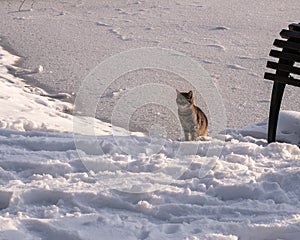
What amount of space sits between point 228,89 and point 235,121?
41.4 inches

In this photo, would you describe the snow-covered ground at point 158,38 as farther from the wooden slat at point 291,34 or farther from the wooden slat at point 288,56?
the wooden slat at point 291,34

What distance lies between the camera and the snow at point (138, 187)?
2.96 meters

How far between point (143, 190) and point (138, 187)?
0.16 ft

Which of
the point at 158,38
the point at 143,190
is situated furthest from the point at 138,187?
the point at 158,38

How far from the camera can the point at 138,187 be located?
133 inches

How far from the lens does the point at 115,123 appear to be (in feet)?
17.1

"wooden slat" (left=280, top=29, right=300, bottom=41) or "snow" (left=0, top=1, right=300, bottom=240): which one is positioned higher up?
"wooden slat" (left=280, top=29, right=300, bottom=41)

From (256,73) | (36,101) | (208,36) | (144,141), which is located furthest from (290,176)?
(208,36)

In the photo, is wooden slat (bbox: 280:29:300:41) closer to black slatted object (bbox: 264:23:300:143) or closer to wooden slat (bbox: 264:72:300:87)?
black slatted object (bbox: 264:23:300:143)

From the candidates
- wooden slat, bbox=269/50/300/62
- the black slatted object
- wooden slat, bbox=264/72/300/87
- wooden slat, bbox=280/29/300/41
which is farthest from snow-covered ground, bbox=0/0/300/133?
wooden slat, bbox=280/29/300/41

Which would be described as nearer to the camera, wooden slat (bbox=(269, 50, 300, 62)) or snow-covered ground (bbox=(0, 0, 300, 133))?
wooden slat (bbox=(269, 50, 300, 62))

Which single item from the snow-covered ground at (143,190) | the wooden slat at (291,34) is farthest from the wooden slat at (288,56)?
the snow-covered ground at (143,190)

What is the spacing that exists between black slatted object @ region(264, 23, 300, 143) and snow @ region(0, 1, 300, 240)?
29 centimetres

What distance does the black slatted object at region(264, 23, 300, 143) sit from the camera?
4.29 metres
